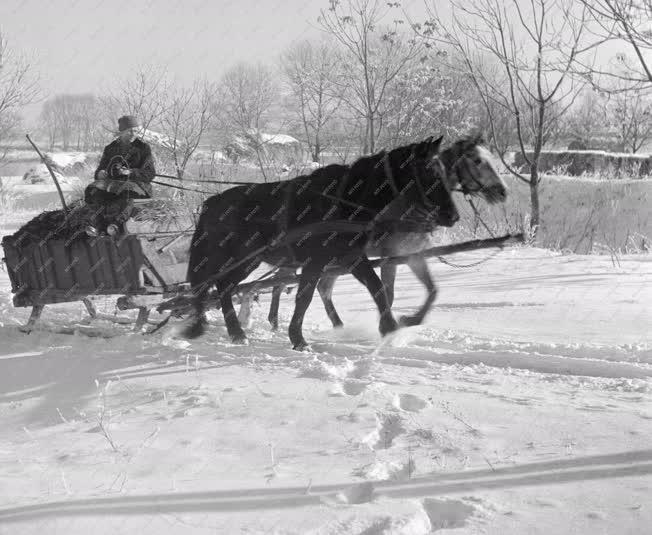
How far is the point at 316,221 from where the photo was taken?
533 cm

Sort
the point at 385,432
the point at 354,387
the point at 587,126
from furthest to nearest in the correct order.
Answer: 1. the point at 587,126
2. the point at 354,387
3. the point at 385,432

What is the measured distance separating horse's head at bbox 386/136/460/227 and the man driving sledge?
262 centimetres

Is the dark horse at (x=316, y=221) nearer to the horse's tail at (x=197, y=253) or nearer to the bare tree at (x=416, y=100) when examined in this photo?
the horse's tail at (x=197, y=253)

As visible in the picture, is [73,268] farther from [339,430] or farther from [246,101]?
[246,101]

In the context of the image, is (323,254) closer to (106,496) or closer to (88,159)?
(106,496)

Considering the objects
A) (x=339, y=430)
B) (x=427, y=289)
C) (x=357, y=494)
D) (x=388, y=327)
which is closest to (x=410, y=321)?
(x=388, y=327)

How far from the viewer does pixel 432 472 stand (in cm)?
269

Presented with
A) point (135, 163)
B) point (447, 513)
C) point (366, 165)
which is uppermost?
point (135, 163)

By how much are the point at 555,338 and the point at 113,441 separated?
3.66 metres

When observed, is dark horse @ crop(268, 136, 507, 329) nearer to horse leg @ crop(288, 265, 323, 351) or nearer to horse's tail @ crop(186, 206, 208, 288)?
horse leg @ crop(288, 265, 323, 351)

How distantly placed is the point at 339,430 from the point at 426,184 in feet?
7.55

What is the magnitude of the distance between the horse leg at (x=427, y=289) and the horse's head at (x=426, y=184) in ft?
1.59

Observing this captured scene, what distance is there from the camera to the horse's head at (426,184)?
4898mm

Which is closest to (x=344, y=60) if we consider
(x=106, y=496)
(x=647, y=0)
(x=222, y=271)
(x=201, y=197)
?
(x=201, y=197)
